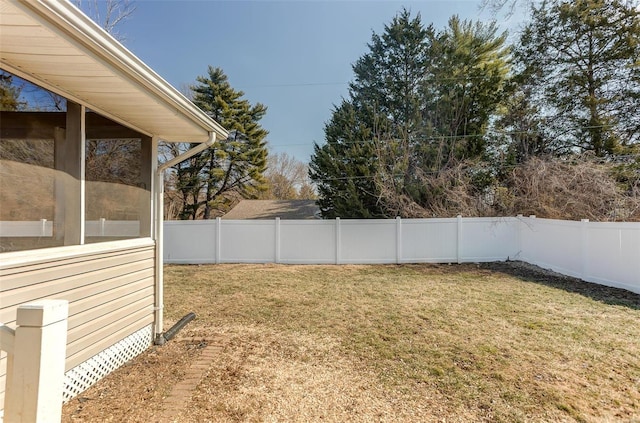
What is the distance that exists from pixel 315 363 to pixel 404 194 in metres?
8.65

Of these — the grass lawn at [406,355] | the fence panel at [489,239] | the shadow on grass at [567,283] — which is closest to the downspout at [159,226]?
the grass lawn at [406,355]

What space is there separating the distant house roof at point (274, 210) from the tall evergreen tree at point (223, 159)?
86.7 inches

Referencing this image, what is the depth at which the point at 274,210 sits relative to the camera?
56.9ft

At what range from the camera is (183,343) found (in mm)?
3477

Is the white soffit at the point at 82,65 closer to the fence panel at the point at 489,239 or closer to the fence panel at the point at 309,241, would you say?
the fence panel at the point at 309,241

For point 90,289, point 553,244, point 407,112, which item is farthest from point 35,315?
point 407,112

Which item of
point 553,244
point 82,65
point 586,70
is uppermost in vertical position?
point 586,70

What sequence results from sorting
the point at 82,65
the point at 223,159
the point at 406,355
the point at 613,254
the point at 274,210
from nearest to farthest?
the point at 82,65
the point at 406,355
the point at 613,254
the point at 274,210
the point at 223,159

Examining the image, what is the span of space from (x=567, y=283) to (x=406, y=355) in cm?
545

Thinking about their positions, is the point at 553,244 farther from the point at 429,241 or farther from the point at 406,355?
the point at 406,355

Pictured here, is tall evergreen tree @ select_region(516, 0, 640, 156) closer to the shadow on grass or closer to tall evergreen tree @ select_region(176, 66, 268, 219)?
the shadow on grass

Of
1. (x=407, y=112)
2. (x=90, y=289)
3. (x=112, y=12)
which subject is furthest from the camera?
(x=407, y=112)

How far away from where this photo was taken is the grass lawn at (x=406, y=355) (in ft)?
7.40

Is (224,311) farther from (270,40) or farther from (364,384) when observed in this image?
(270,40)
